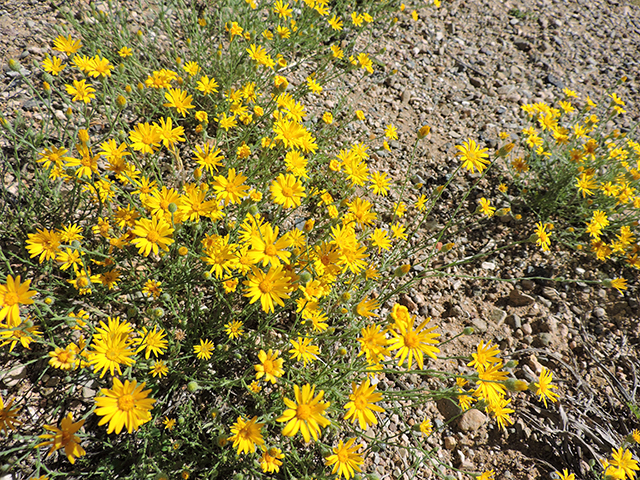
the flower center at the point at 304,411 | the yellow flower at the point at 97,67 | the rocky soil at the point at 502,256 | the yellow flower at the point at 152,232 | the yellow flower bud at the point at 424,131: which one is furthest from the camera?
the yellow flower bud at the point at 424,131

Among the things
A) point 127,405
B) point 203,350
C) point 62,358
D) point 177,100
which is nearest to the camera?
point 127,405

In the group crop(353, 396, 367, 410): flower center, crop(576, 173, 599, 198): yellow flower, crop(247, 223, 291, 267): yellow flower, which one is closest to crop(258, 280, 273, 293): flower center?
crop(247, 223, 291, 267): yellow flower

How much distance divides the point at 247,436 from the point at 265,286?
0.85 m

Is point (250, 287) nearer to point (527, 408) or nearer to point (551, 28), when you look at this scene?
point (527, 408)

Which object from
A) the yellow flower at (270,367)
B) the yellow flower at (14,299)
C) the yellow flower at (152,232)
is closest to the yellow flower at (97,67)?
the yellow flower at (152,232)

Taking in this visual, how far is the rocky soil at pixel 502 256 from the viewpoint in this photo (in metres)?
2.69

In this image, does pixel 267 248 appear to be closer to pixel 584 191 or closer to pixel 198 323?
pixel 198 323

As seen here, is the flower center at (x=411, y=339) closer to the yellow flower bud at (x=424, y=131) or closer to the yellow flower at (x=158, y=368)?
the yellow flower at (x=158, y=368)

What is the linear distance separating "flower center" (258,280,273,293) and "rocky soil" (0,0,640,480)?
1.45 meters

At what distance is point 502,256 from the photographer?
12.3 feet

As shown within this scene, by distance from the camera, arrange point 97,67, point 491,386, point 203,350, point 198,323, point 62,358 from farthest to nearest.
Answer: point 97,67
point 198,323
point 203,350
point 491,386
point 62,358

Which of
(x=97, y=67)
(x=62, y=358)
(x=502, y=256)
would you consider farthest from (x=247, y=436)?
(x=502, y=256)

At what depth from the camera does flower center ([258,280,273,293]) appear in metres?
1.90

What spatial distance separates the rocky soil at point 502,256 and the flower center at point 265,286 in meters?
1.45
